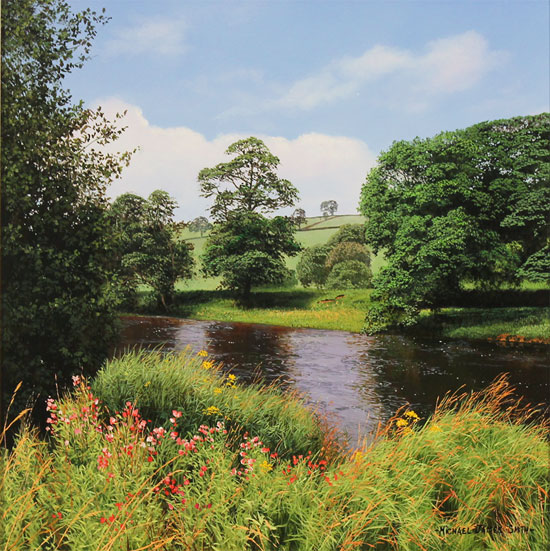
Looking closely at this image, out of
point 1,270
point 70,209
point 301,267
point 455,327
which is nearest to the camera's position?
point 1,270

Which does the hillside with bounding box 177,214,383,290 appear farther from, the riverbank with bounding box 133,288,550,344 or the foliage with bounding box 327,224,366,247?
the riverbank with bounding box 133,288,550,344

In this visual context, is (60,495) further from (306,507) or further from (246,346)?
(246,346)

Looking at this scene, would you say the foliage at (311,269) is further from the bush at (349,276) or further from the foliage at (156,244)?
the foliage at (156,244)

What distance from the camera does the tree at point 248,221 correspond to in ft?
85.7

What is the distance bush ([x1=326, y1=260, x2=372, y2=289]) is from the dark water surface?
13.7 meters

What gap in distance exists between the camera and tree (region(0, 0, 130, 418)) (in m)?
7.20

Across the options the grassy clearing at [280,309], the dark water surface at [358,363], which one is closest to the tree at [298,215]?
the grassy clearing at [280,309]

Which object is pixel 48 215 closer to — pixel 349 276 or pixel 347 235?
pixel 349 276

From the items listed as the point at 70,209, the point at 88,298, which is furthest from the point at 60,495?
the point at 70,209

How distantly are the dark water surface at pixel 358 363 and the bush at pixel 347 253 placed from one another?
17.7 metres

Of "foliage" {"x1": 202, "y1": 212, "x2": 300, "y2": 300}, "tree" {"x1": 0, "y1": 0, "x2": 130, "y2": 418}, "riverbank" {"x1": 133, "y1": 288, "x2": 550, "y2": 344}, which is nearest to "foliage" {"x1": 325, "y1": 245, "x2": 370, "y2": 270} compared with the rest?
"riverbank" {"x1": 133, "y1": 288, "x2": 550, "y2": 344}

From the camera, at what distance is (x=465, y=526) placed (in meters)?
4.73

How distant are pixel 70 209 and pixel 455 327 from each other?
19.3 m

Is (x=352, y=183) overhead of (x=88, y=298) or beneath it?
overhead
